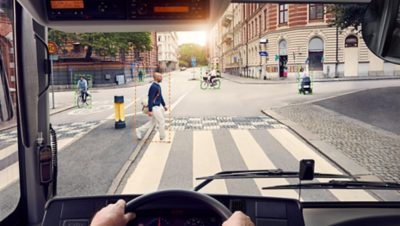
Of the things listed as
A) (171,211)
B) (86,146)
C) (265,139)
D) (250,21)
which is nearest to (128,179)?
(86,146)

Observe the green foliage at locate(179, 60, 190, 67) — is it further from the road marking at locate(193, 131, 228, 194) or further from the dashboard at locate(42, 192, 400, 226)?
the dashboard at locate(42, 192, 400, 226)

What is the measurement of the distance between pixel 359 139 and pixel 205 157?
6.90ft

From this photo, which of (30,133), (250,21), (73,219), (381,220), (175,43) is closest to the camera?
(73,219)

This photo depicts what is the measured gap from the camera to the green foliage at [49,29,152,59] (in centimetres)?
224

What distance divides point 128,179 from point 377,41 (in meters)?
2.98

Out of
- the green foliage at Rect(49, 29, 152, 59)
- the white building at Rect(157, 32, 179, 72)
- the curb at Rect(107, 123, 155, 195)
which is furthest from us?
the curb at Rect(107, 123, 155, 195)

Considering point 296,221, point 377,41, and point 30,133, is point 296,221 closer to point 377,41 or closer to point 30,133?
point 377,41

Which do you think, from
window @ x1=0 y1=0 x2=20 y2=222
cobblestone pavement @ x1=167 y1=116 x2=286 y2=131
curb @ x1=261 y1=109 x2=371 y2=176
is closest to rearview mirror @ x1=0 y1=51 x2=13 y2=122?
window @ x1=0 y1=0 x2=20 y2=222

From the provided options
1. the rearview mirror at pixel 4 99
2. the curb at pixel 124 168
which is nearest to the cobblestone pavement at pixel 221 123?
the curb at pixel 124 168

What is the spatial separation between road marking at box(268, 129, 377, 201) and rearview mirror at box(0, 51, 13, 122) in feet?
5.42

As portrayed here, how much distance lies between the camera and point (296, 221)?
5.19ft

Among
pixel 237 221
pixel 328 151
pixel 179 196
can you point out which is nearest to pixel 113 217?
pixel 179 196

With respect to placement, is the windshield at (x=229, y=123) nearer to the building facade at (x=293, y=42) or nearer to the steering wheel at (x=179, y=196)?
the building facade at (x=293, y=42)

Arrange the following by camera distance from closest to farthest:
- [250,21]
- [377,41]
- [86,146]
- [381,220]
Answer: [377,41]
[381,220]
[250,21]
[86,146]
